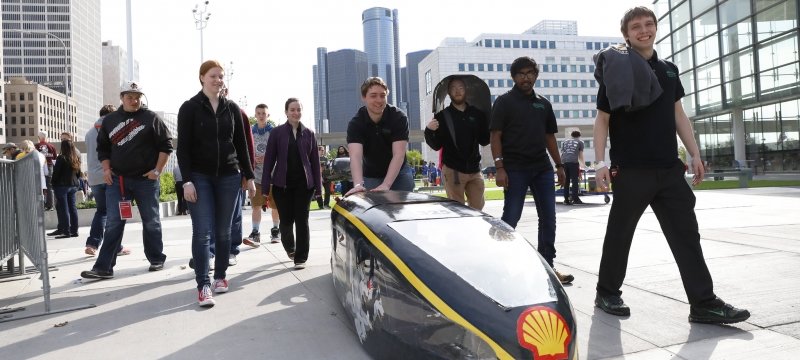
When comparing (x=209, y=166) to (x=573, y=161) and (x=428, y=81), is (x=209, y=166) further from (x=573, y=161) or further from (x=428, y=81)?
(x=428, y=81)

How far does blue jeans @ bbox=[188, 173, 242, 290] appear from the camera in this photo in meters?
4.08

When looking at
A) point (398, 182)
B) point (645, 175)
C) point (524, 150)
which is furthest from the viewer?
point (398, 182)

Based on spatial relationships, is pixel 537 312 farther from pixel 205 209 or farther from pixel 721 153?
pixel 721 153

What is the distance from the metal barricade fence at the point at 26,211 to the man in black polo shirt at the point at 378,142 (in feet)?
7.84

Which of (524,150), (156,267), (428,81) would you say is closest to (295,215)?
(156,267)

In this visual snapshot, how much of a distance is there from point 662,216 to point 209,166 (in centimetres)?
338

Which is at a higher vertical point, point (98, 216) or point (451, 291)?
point (98, 216)

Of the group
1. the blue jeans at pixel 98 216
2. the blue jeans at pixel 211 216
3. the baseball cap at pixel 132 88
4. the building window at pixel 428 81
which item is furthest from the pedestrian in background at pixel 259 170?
the building window at pixel 428 81

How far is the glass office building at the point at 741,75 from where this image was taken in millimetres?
25062

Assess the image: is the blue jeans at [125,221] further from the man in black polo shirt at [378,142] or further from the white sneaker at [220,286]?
the man in black polo shirt at [378,142]

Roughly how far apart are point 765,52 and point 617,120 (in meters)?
28.7

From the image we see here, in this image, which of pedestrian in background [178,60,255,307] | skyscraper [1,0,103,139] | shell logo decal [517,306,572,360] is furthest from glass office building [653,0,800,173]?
skyscraper [1,0,103,139]

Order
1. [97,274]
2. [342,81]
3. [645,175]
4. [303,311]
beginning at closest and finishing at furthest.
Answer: [645,175] < [303,311] < [97,274] < [342,81]

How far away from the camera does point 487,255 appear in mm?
2430
